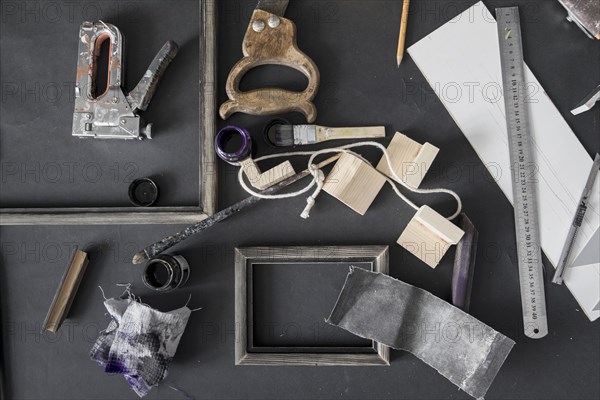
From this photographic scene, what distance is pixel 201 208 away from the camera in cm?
98

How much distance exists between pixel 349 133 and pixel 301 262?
0.27 meters

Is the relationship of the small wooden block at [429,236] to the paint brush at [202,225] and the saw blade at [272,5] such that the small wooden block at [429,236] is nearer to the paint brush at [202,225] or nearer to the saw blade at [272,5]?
the paint brush at [202,225]

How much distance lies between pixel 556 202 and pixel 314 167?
19.4 inches

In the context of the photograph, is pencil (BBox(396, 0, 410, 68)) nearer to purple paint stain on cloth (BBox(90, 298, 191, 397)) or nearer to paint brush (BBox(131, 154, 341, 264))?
paint brush (BBox(131, 154, 341, 264))

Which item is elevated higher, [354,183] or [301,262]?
[354,183]

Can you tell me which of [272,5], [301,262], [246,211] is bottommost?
[301,262]

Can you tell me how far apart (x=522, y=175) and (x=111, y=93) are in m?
0.83

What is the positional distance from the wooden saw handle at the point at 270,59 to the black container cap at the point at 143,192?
20cm

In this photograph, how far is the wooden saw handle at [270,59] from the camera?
3.20ft

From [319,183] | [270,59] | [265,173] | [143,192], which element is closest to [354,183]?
[319,183]

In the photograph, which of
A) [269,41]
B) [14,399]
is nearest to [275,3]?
[269,41]

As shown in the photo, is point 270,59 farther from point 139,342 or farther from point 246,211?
point 139,342

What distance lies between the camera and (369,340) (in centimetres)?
101

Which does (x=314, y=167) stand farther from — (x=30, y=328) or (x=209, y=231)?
(x=30, y=328)
